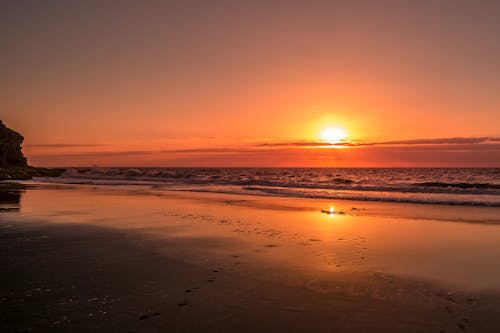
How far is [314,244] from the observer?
10.8m

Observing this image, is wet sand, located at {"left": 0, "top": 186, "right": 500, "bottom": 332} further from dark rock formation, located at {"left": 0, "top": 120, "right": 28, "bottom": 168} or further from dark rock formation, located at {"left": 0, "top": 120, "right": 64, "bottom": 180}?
dark rock formation, located at {"left": 0, "top": 120, "right": 28, "bottom": 168}

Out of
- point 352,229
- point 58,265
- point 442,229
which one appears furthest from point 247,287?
point 442,229

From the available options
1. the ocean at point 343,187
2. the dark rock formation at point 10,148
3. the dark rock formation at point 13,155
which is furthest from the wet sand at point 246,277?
the dark rock formation at point 10,148

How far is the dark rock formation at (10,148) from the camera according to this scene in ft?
221

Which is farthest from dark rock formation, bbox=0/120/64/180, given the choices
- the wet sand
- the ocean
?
the wet sand

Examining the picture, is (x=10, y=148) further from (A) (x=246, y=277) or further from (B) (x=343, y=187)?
(A) (x=246, y=277)

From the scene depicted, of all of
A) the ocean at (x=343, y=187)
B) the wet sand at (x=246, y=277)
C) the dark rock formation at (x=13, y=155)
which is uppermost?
the dark rock formation at (x=13, y=155)

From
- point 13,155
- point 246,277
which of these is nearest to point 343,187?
point 246,277

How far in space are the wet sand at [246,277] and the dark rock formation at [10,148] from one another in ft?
209

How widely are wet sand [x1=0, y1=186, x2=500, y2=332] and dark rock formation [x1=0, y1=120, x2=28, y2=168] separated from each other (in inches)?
2508

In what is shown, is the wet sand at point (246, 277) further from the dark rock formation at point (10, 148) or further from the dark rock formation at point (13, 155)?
the dark rock formation at point (10, 148)

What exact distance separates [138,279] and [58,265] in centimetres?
210

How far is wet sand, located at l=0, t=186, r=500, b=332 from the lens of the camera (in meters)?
5.33

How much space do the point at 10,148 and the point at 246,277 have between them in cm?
7534
